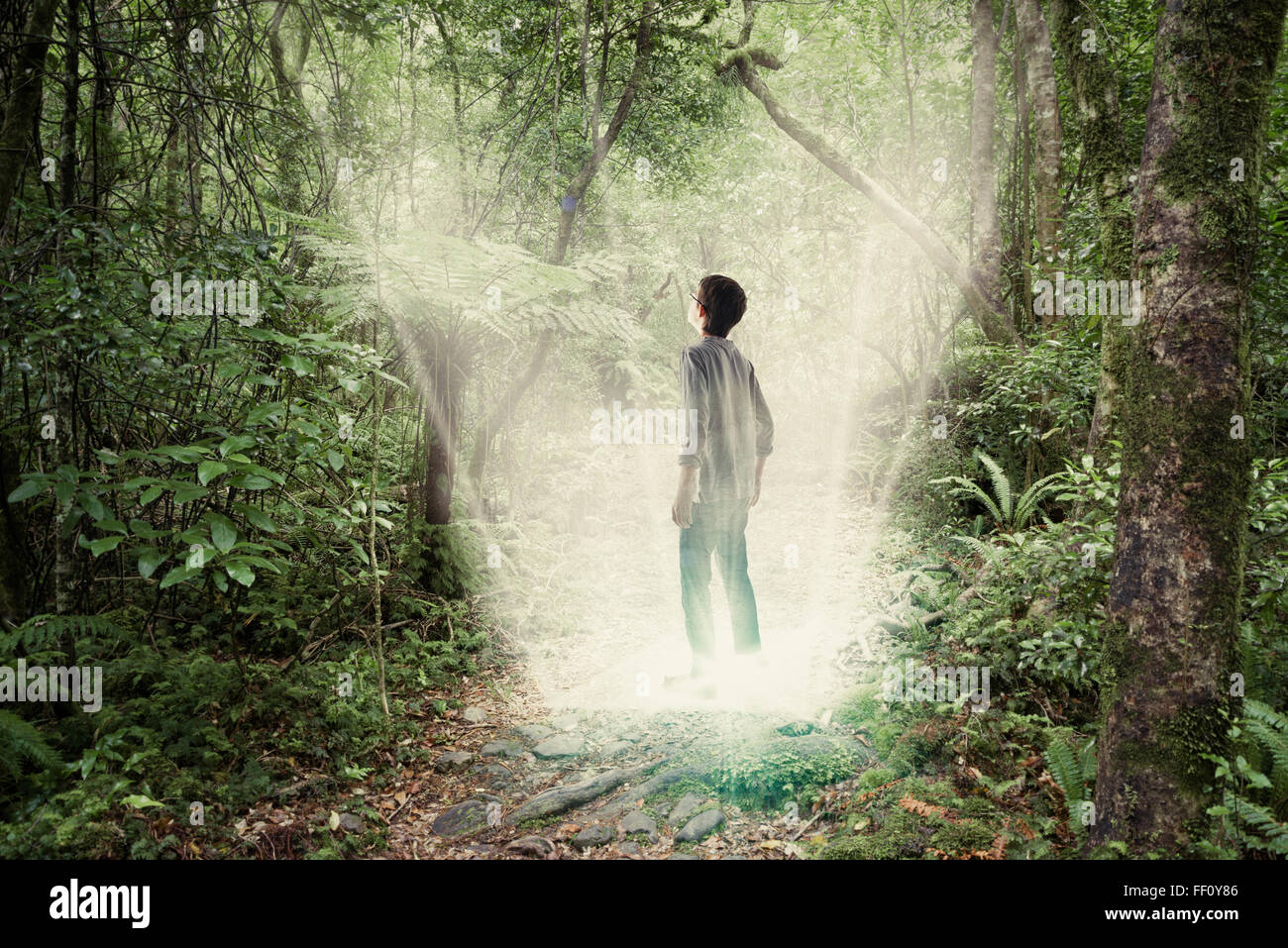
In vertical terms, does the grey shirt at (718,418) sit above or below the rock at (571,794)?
above

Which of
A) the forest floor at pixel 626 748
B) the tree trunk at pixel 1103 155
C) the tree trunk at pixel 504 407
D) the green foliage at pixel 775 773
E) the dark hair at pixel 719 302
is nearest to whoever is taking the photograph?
the forest floor at pixel 626 748

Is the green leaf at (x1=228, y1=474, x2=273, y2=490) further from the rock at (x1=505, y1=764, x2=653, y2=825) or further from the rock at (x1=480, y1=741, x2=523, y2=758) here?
the rock at (x1=480, y1=741, x2=523, y2=758)

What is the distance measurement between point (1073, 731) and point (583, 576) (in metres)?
5.09

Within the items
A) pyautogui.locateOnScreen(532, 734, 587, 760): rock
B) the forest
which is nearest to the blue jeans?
the forest

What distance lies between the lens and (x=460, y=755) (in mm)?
4082

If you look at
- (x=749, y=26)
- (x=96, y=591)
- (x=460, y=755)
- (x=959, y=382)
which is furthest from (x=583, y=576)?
(x=749, y=26)

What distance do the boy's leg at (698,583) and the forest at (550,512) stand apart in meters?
0.33

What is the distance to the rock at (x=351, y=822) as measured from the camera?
3.25 metres

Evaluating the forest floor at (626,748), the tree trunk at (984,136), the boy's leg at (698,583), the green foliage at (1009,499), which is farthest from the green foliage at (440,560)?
the tree trunk at (984,136)

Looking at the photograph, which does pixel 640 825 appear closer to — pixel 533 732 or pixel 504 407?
pixel 533 732

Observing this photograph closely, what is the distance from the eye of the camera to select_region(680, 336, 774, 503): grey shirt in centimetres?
421

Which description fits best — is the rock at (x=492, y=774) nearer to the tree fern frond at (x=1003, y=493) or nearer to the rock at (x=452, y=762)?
the rock at (x=452, y=762)

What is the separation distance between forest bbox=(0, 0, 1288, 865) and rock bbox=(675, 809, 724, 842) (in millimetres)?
20

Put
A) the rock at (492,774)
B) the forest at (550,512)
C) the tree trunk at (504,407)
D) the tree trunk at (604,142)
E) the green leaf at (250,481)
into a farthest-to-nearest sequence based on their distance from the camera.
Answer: the tree trunk at (504,407) → the tree trunk at (604,142) → the rock at (492,774) → the green leaf at (250,481) → the forest at (550,512)
